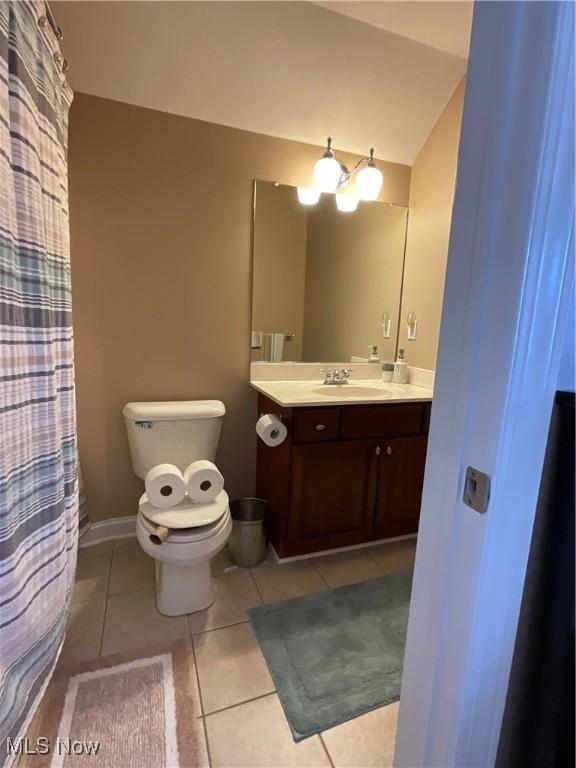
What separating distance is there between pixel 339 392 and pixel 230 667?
1.34m

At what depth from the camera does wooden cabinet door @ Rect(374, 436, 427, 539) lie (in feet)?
6.15

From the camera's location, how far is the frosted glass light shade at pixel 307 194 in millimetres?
2031

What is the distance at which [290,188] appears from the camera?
79.4 inches

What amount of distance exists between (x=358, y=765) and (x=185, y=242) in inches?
83.3

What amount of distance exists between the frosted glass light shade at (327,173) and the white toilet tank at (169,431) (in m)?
1.31

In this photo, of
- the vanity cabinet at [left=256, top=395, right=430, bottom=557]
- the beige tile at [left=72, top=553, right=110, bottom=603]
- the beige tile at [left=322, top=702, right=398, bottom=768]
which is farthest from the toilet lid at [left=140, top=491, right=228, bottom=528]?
the beige tile at [left=322, top=702, right=398, bottom=768]

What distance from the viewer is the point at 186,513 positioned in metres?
1.48

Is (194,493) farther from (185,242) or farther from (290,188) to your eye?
(290,188)

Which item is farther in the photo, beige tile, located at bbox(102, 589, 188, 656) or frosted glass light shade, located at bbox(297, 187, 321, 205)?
frosted glass light shade, located at bbox(297, 187, 321, 205)

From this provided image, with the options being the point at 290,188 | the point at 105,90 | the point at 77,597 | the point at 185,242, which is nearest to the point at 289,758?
the point at 77,597

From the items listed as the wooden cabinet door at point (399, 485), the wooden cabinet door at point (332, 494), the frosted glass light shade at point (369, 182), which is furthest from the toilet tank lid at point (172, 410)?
the frosted glass light shade at point (369, 182)

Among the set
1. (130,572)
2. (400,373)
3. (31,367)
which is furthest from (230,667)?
(400,373)

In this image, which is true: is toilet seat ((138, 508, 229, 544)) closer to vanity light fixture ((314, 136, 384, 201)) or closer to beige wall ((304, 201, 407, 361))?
beige wall ((304, 201, 407, 361))

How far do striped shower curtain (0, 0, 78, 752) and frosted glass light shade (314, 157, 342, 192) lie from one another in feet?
3.79
